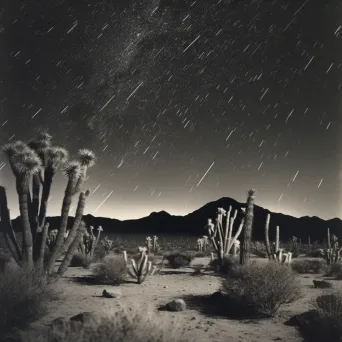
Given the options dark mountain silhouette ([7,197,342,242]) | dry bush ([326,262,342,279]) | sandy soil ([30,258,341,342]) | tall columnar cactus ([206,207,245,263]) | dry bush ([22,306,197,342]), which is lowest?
sandy soil ([30,258,341,342])

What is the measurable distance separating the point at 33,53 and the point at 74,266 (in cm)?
1386

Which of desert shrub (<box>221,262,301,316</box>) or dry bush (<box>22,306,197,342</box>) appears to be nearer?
dry bush (<box>22,306,197,342</box>)

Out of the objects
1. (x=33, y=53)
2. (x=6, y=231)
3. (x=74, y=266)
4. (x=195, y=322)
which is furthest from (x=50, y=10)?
(x=74, y=266)

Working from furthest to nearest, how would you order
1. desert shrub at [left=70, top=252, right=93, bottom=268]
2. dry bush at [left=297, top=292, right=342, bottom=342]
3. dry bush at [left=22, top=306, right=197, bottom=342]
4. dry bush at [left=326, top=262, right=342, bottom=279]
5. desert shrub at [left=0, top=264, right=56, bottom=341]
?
desert shrub at [left=70, top=252, right=93, bottom=268] < dry bush at [left=326, top=262, right=342, bottom=279] < desert shrub at [left=0, top=264, right=56, bottom=341] < dry bush at [left=297, top=292, right=342, bottom=342] < dry bush at [left=22, top=306, right=197, bottom=342]

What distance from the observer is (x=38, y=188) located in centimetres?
1552

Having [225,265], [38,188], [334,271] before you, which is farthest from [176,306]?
[334,271]

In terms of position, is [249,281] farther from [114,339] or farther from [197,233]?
[197,233]

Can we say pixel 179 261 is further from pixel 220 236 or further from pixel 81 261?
pixel 81 261

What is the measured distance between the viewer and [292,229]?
9562 centimetres

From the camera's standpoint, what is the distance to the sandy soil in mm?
8516

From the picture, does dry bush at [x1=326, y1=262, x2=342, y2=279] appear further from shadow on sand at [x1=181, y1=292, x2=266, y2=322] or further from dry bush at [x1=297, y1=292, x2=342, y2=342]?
dry bush at [x1=297, y1=292, x2=342, y2=342]

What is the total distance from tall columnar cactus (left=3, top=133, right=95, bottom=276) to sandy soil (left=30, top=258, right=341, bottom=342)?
5.40ft

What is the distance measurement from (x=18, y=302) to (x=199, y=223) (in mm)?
111403

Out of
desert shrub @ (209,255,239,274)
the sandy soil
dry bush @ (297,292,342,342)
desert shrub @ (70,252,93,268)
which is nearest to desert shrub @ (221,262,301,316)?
the sandy soil
